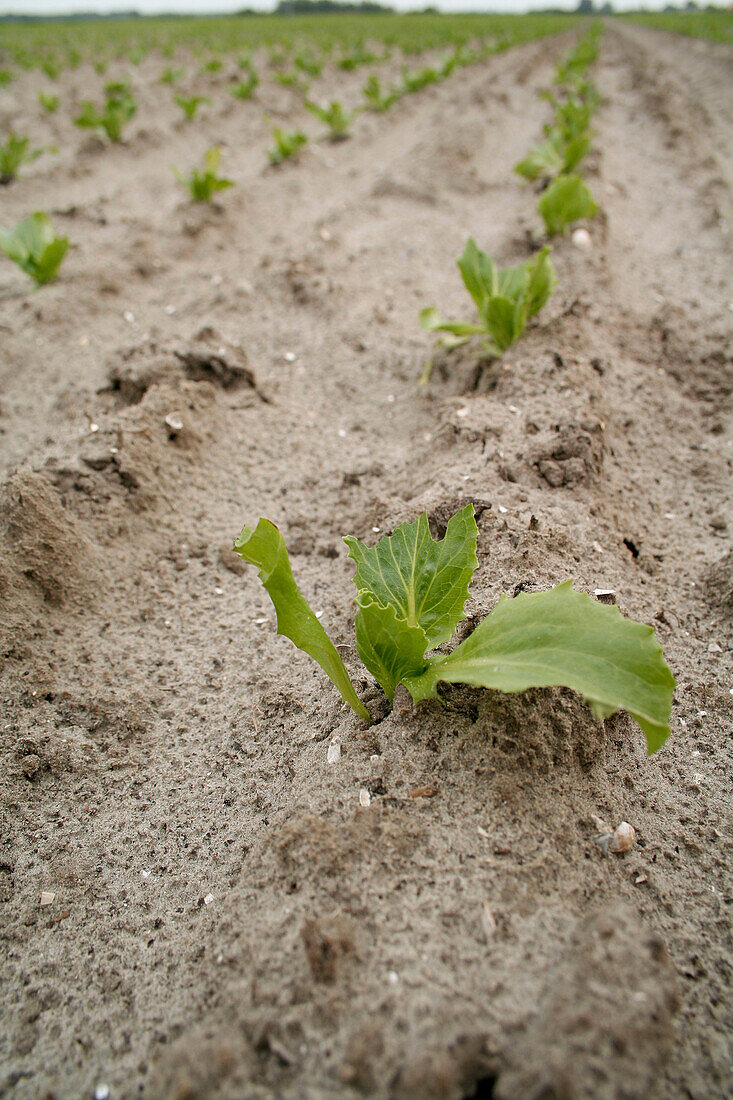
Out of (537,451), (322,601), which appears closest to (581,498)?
(537,451)

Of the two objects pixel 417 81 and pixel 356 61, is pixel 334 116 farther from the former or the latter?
pixel 356 61

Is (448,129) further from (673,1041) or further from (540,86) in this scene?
(673,1041)

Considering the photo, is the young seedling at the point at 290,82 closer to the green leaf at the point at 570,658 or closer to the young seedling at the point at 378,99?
the young seedling at the point at 378,99

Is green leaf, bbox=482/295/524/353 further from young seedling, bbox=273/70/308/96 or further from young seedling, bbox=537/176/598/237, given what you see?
young seedling, bbox=273/70/308/96

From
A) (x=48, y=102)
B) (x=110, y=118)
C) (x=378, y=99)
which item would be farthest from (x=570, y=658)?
(x=48, y=102)

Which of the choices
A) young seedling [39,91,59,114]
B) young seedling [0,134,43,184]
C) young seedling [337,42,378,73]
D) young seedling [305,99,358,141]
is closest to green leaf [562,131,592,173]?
young seedling [305,99,358,141]
